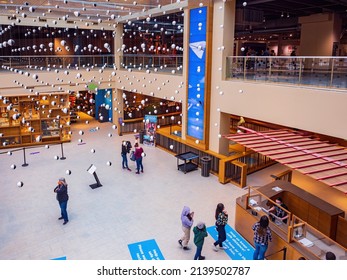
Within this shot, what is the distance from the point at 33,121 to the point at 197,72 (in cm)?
796

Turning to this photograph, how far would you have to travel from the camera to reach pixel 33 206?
8977 millimetres

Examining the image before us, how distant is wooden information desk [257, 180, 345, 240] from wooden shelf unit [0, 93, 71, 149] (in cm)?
984

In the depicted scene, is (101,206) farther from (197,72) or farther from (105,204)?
(197,72)

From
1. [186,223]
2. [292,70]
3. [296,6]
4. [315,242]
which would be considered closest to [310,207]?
[315,242]

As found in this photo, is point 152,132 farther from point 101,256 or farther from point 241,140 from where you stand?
point 101,256

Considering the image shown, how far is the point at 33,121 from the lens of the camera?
15.1 metres

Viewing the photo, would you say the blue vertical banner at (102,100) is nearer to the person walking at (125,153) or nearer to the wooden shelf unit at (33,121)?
the wooden shelf unit at (33,121)

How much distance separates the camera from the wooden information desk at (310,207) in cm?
721

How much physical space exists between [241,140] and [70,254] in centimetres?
464

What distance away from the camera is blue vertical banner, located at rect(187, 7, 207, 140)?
11.4m

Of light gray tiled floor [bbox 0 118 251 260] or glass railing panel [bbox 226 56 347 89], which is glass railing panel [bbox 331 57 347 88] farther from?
light gray tiled floor [bbox 0 118 251 260]

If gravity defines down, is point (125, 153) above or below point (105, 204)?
above

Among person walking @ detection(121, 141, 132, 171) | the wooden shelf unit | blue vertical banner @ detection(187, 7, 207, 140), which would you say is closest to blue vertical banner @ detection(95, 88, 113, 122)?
the wooden shelf unit
